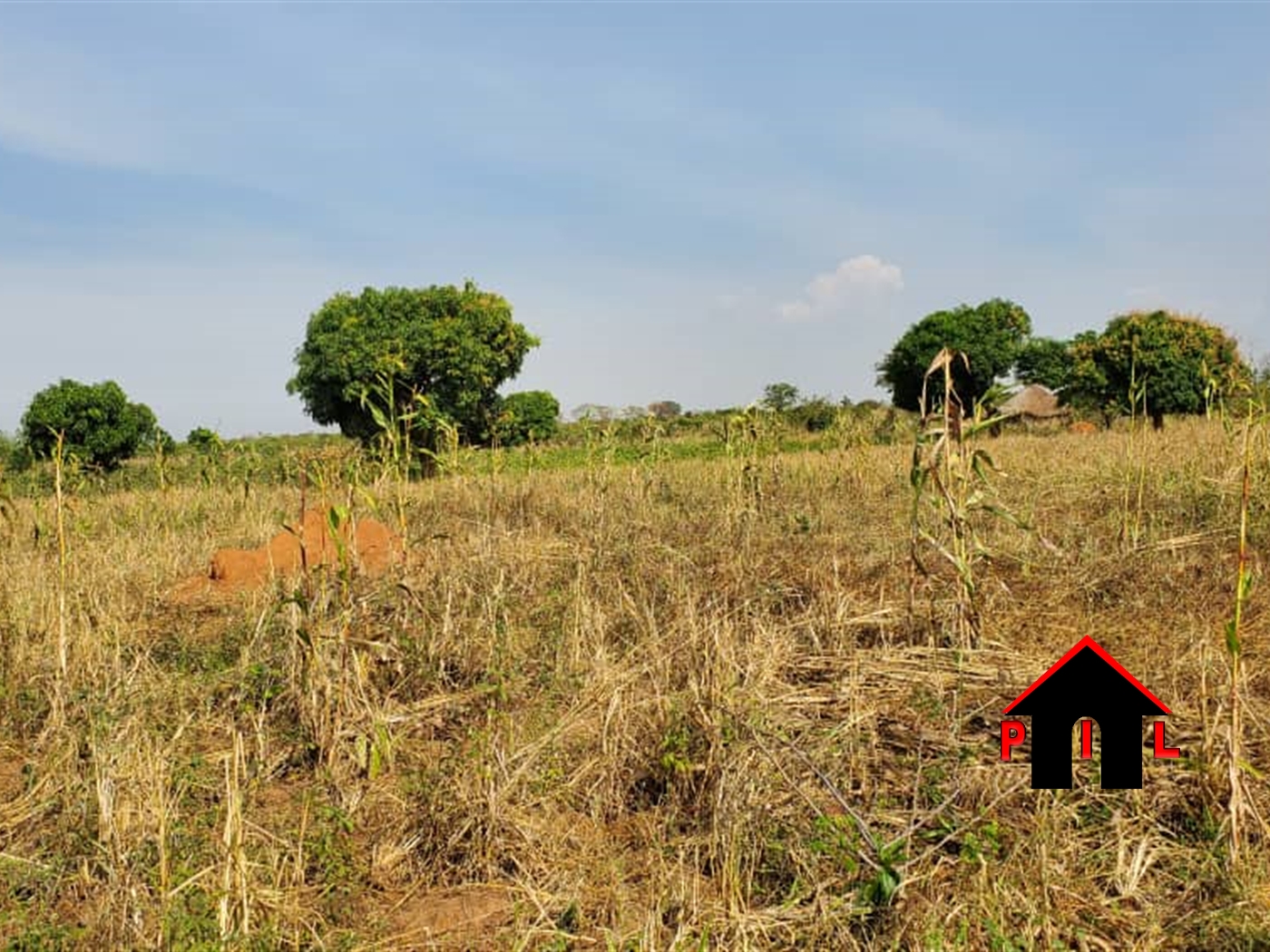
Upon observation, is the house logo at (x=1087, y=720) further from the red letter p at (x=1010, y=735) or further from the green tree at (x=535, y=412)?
the green tree at (x=535, y=412)

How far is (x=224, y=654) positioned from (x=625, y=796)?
2294 mm

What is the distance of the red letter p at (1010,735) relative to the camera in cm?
262

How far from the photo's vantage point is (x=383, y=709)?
318 cm

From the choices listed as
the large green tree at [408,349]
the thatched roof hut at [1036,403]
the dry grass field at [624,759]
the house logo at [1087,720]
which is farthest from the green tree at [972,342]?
the house logo at [1087,720]

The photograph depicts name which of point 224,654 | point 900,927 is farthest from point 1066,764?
point 224,654

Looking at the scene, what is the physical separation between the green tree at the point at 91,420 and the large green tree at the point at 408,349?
3.32 meters

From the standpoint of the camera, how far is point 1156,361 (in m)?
15.8

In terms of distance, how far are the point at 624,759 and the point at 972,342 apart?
19559mm

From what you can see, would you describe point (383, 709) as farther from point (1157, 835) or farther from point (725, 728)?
point (1157, 835)

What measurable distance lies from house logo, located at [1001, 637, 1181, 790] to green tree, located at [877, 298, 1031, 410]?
59.0 ft

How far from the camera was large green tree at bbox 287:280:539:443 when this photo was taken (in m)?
14.5

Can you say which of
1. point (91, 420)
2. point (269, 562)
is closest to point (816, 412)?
point (269, 562)

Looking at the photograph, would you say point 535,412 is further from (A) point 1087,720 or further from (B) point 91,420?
(A) point 1087,720

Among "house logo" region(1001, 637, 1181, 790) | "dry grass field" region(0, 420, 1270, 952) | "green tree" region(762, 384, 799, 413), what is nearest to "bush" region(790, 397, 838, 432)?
"green tree" region(762, 384, 799, 413)
